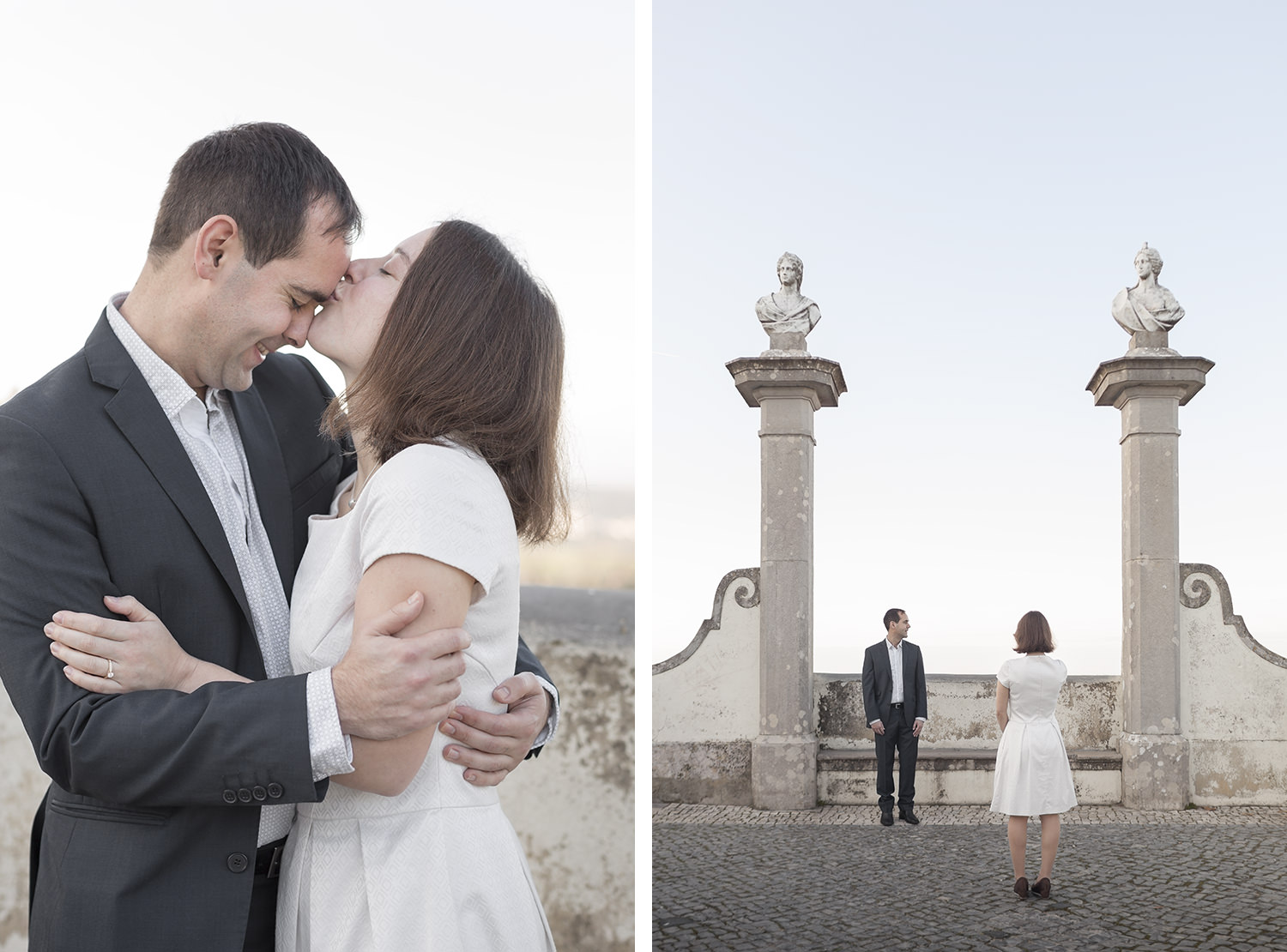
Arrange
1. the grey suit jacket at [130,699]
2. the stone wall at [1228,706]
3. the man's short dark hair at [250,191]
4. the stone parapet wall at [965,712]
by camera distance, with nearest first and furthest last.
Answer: the grey suit jacket at [130,699] → the man's short dark hair at [250,191] → the stone wall at [1228,706] → the stone parapet wall at [965,712]

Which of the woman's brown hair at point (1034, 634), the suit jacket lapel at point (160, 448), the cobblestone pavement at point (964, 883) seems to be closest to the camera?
the suit jacket lapel at point (160, 448)

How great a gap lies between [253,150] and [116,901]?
0.97m

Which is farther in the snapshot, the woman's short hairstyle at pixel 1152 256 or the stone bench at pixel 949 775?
the woman's short hairstyle at pixel 1152 256

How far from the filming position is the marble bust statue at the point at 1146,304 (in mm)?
5535

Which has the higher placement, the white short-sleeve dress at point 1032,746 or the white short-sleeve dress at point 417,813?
the white short-sleeve dress at point 417,813

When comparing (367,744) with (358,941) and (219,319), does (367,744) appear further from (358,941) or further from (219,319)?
(219,319)

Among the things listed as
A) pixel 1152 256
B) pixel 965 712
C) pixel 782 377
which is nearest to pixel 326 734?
pixel 782 377

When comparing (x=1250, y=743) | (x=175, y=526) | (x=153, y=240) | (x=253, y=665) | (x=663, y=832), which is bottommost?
(x=663, y=832)

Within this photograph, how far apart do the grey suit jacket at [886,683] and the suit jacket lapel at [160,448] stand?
459cm

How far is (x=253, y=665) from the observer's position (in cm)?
134

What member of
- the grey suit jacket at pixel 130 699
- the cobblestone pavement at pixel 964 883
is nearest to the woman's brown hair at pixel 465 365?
the grey suit jacket at pixel 130 699

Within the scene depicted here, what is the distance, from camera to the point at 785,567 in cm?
597

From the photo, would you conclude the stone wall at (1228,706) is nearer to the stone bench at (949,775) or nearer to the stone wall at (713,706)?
the stone bench at (949,775)

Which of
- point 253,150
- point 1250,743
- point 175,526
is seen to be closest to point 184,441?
point 175,526
